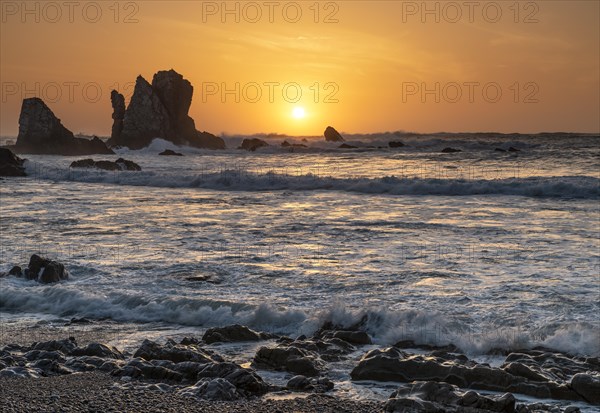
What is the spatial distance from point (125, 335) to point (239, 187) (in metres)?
24.6

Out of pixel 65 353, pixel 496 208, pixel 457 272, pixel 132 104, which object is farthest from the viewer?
pixel 132 104

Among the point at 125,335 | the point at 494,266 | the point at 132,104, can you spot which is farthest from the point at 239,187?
the point at 132,104

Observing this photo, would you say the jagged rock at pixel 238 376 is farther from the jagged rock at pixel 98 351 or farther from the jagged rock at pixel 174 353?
the jagged rock at pixel 98 351

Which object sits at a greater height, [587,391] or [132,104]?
[132,104]

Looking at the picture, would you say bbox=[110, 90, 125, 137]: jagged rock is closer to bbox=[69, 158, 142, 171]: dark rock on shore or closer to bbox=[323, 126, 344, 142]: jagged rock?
bbox=[323, 126, 344, 142]: jagged rock

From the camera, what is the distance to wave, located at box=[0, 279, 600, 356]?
23.6 ft

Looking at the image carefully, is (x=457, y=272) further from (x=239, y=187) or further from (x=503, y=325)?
(x=239, y=187)

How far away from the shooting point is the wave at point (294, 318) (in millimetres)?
7207

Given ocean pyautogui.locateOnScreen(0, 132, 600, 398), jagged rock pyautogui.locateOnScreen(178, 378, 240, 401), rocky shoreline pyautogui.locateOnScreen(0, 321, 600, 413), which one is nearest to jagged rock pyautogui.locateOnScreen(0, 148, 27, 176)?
ocean pyautogui.locateOnScreen(0, 132, 600, 398)

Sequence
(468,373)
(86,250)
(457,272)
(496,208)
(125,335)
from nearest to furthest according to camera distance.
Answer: (468,373) → (125,335) → (457,272) → (86,250) → (496,208)

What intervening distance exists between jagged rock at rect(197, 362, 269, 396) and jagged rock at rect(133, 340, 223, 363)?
43cm

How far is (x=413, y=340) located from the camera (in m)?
7.49

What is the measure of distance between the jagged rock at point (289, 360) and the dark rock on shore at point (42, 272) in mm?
5105

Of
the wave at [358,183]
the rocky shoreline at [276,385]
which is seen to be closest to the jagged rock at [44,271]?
the rocky shoreline at [276,385]
